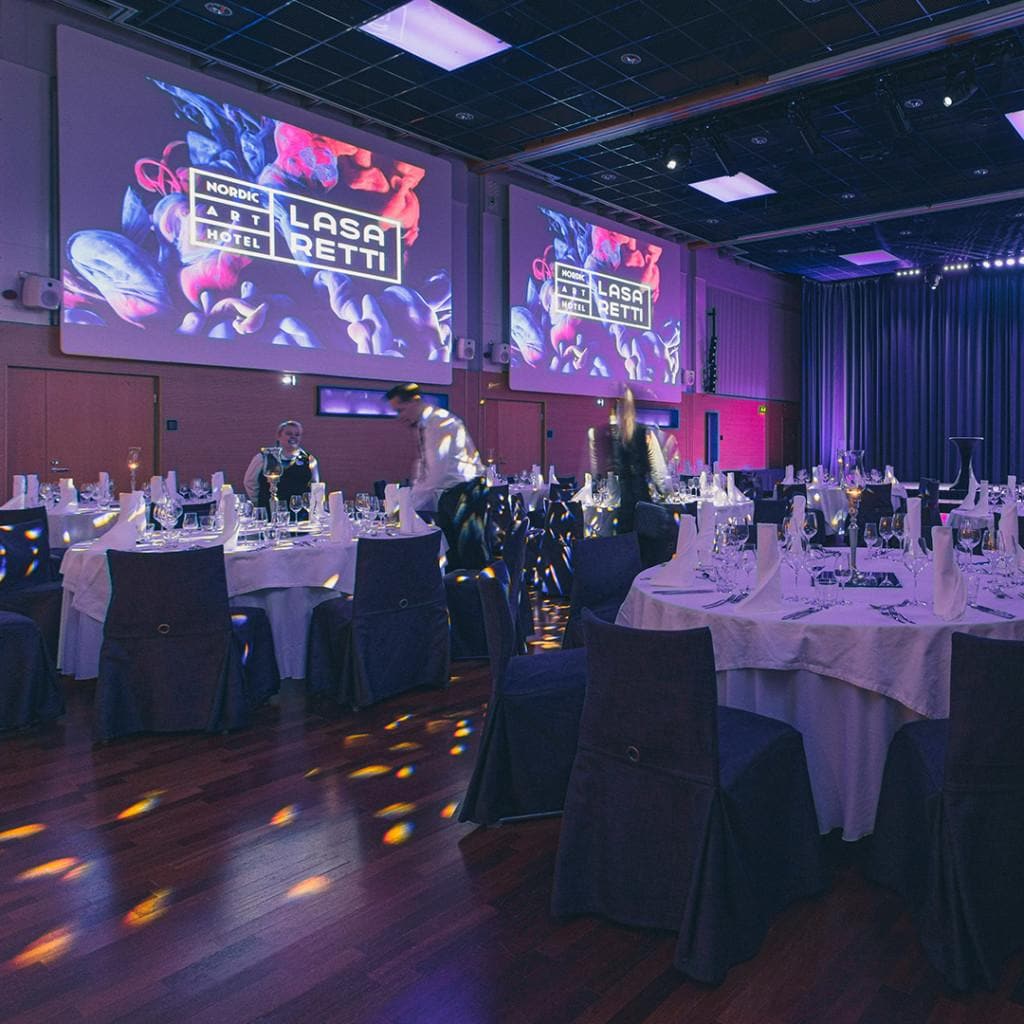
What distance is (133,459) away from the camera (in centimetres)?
729

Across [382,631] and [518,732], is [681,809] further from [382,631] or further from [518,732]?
[382,631]

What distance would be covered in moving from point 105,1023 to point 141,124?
25.4 ft

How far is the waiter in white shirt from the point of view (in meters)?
5.66

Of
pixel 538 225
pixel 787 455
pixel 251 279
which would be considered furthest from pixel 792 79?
pixel 787 455

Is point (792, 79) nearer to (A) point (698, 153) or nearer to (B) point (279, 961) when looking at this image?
(A) point (698, 153)

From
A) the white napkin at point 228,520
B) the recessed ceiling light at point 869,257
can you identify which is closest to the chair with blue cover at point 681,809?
the white napkin at point 228,520

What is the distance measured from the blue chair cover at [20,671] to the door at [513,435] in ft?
25.5

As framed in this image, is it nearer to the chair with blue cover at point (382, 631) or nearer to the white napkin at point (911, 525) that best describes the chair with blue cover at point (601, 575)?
the chair with blue cover at point (382, 631)

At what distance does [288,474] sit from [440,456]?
70.0 inches

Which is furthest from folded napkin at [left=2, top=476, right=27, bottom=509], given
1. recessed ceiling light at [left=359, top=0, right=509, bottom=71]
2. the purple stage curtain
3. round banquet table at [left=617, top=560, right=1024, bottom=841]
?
the purple stage curtain

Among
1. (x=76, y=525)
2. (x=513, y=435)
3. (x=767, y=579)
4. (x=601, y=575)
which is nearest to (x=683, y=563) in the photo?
(x=767, y=579)

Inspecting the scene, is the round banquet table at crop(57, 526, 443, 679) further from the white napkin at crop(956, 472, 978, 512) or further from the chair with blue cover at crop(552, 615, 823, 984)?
the white napkin at crop(956, 472, 978, 512)

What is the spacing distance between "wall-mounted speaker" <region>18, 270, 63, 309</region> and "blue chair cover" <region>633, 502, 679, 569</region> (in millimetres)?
5303

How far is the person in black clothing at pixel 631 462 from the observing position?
561 cm
